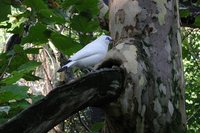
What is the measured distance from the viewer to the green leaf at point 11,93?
88 cm

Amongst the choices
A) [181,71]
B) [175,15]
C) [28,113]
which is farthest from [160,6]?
[28,113]

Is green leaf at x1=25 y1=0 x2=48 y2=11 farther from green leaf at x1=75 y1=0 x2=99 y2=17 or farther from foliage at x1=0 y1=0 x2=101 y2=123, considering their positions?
green leaf at x1=75 y1=0 x2=99 y2=17

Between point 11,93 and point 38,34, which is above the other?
point 38,34

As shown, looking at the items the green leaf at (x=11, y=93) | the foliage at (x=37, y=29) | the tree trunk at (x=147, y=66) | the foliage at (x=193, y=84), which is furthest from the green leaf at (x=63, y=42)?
the foliage at (x=193, y=84)

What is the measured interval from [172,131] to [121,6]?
15.1 inches

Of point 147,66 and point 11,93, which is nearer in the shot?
point 11,93

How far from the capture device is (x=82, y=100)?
2.79 feet

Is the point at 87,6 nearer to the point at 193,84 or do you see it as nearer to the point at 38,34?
the point at 38,34

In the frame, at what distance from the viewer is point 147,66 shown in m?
1.06

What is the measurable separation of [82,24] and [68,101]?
0.40 meters

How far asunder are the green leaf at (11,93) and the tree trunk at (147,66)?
0.67 feet

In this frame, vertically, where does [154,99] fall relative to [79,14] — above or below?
below

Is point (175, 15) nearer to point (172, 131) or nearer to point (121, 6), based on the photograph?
point (121, 6)

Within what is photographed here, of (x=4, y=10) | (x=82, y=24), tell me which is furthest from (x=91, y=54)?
(x=4, y=10)
